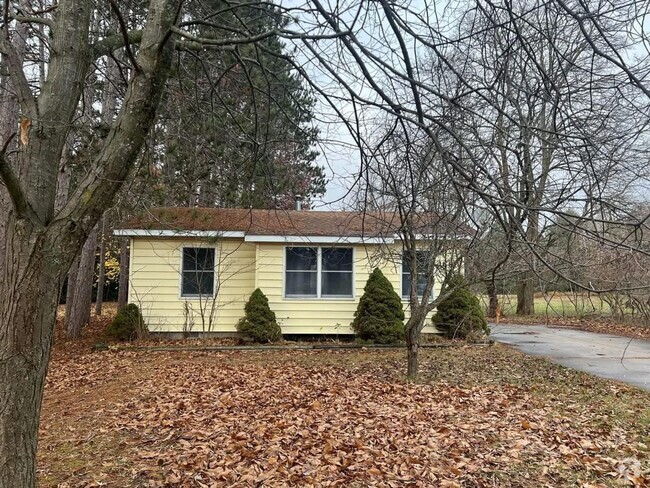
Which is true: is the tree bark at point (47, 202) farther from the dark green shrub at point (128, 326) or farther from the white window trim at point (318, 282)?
the white window trim at point (318, 282)

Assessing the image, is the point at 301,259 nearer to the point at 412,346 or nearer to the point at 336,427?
the point at 412,346

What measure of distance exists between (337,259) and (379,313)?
5.58ft

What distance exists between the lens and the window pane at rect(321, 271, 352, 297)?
1136 cm

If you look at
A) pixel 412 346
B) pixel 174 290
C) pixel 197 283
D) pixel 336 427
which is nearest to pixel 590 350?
pixel 412 346

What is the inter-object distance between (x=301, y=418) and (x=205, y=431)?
1046mm

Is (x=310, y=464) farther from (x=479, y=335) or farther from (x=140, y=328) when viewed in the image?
(x=479, y=335)

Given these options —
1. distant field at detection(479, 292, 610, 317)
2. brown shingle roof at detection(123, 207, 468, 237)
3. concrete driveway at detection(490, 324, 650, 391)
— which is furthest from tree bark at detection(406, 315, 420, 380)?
brown shingle roof at detection(123, 207, 468, 237)

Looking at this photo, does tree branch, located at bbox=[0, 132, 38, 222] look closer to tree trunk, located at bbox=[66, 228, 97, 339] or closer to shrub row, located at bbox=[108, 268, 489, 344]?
shrub row, located at bbox=[108, 268, 489, 344]

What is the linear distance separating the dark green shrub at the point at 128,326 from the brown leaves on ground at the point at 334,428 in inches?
84.9

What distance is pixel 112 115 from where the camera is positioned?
10938mm

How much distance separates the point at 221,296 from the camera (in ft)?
37.1

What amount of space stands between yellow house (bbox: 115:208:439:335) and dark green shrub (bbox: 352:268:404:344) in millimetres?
482

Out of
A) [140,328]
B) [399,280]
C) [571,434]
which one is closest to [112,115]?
[140,328]

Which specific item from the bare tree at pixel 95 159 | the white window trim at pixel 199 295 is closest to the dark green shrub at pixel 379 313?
the white window trim at pixel 199 295
